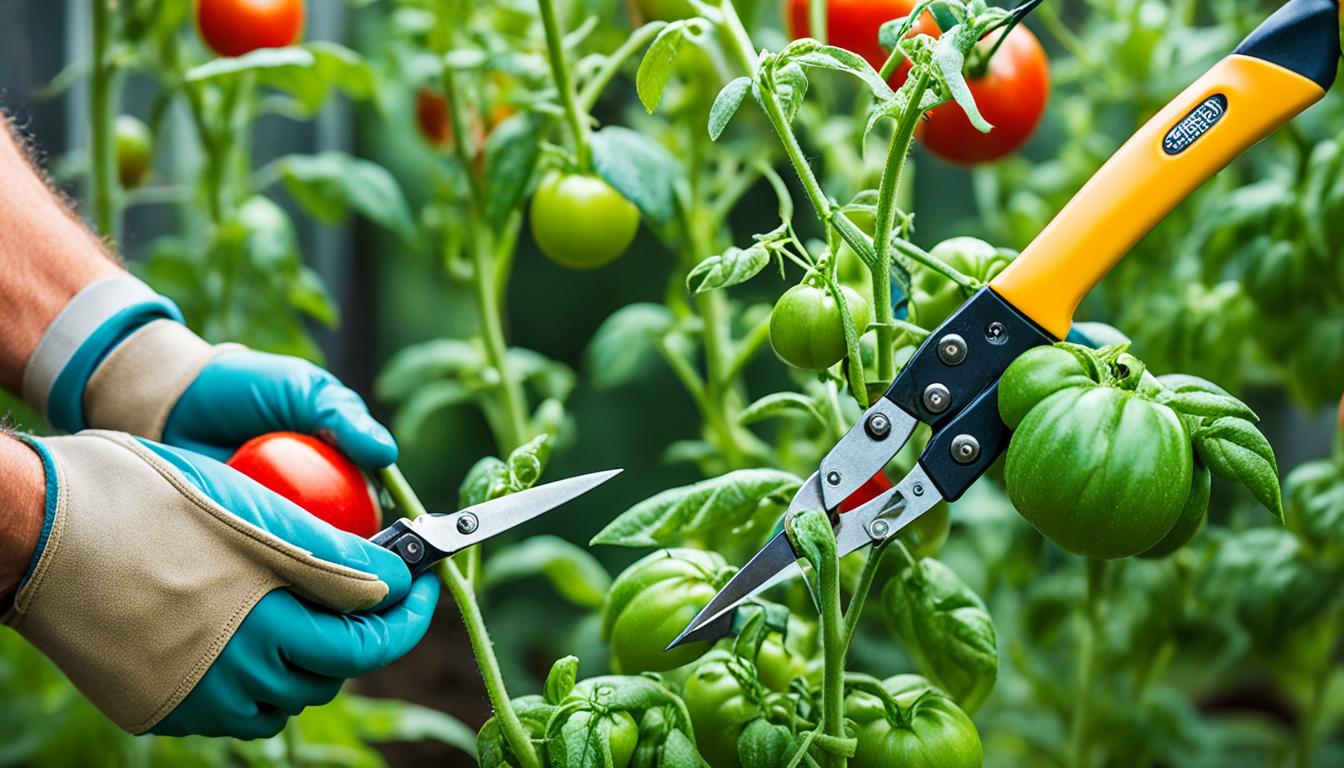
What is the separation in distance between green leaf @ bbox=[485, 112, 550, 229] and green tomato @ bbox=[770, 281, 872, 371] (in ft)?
1.28

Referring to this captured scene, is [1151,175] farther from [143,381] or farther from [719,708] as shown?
[143,381]

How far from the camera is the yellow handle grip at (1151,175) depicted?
60 cm

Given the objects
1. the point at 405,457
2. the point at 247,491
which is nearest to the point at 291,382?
the point at 247,491

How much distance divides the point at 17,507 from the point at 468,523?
0.23 metres

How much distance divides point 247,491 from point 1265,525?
132cm

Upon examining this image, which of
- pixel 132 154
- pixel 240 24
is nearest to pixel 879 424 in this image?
pixel 240 24

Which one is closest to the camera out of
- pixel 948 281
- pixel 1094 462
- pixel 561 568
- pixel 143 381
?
pixel 1094 462

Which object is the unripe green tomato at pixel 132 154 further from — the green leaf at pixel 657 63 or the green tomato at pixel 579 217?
the green leaf at pixel 657 63

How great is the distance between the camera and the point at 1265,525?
1603mm

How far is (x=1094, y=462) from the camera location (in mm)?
556

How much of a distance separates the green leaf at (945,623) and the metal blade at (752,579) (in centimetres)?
11

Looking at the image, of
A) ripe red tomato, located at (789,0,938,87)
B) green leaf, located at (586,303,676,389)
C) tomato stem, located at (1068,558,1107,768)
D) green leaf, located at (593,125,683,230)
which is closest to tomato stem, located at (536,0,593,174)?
green leaf, located at (593,125,683,230)

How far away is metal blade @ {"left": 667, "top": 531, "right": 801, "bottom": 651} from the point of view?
2.12 ft

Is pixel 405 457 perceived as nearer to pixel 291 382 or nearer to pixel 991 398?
pixel 291 382
